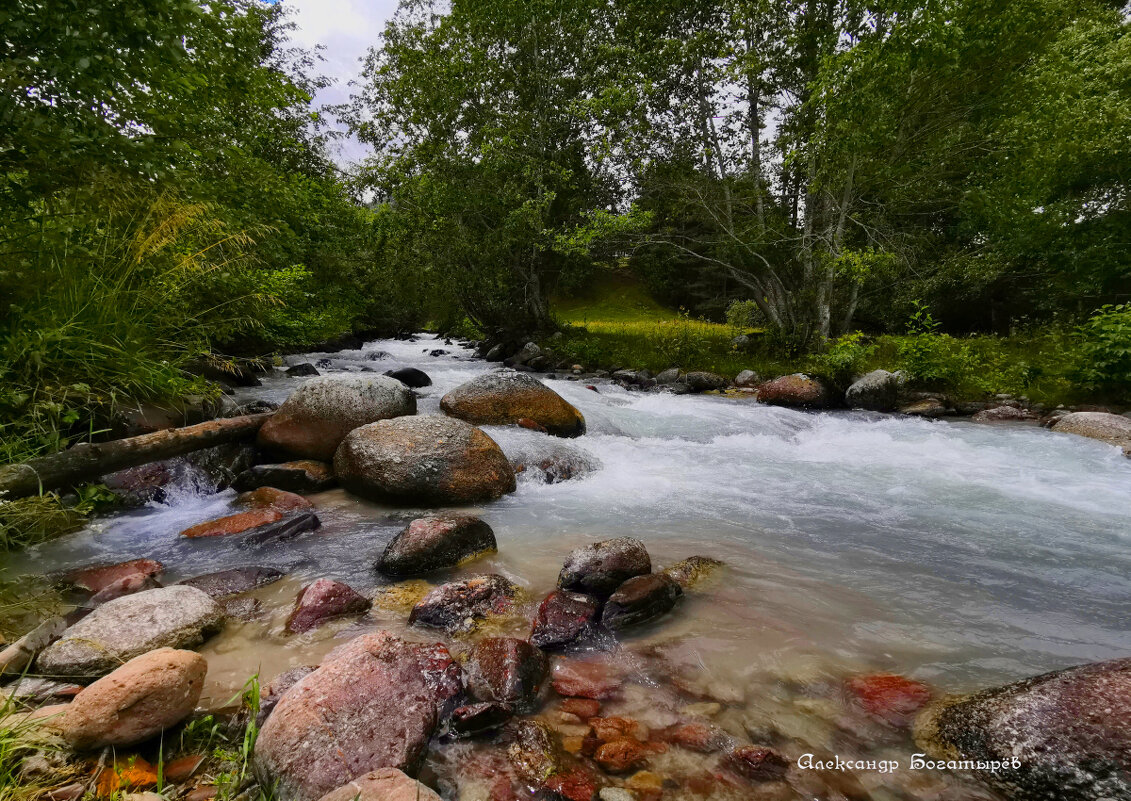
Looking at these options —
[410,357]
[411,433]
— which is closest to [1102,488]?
[411,433]

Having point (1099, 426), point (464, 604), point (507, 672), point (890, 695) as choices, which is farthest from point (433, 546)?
point (1099, 426)

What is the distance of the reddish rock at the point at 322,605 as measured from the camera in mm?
2998

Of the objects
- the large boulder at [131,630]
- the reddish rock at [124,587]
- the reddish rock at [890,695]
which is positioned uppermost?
the large boulder at [131,630]

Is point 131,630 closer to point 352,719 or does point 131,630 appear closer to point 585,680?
point 352,719

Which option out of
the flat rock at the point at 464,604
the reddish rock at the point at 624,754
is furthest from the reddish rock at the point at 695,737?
the flat rock at the point at 464,604

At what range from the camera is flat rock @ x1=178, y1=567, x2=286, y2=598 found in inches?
134

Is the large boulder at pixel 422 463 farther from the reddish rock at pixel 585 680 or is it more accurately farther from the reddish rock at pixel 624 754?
the reddish rock at pixel 624 754

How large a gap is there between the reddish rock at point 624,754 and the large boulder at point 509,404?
19.8 ft

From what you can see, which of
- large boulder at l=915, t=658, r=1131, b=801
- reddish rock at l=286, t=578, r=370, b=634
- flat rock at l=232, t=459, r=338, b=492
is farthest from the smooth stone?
large boulder at l=915, t=658, r=1131, b=801

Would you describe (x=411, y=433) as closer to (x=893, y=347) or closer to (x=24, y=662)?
(x=24, y=662)

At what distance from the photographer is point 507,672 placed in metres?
2.47

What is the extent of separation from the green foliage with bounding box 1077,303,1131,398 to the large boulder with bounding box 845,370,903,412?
9.78 feet

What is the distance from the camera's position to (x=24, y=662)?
2311mm

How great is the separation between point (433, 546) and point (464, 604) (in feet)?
2.52
